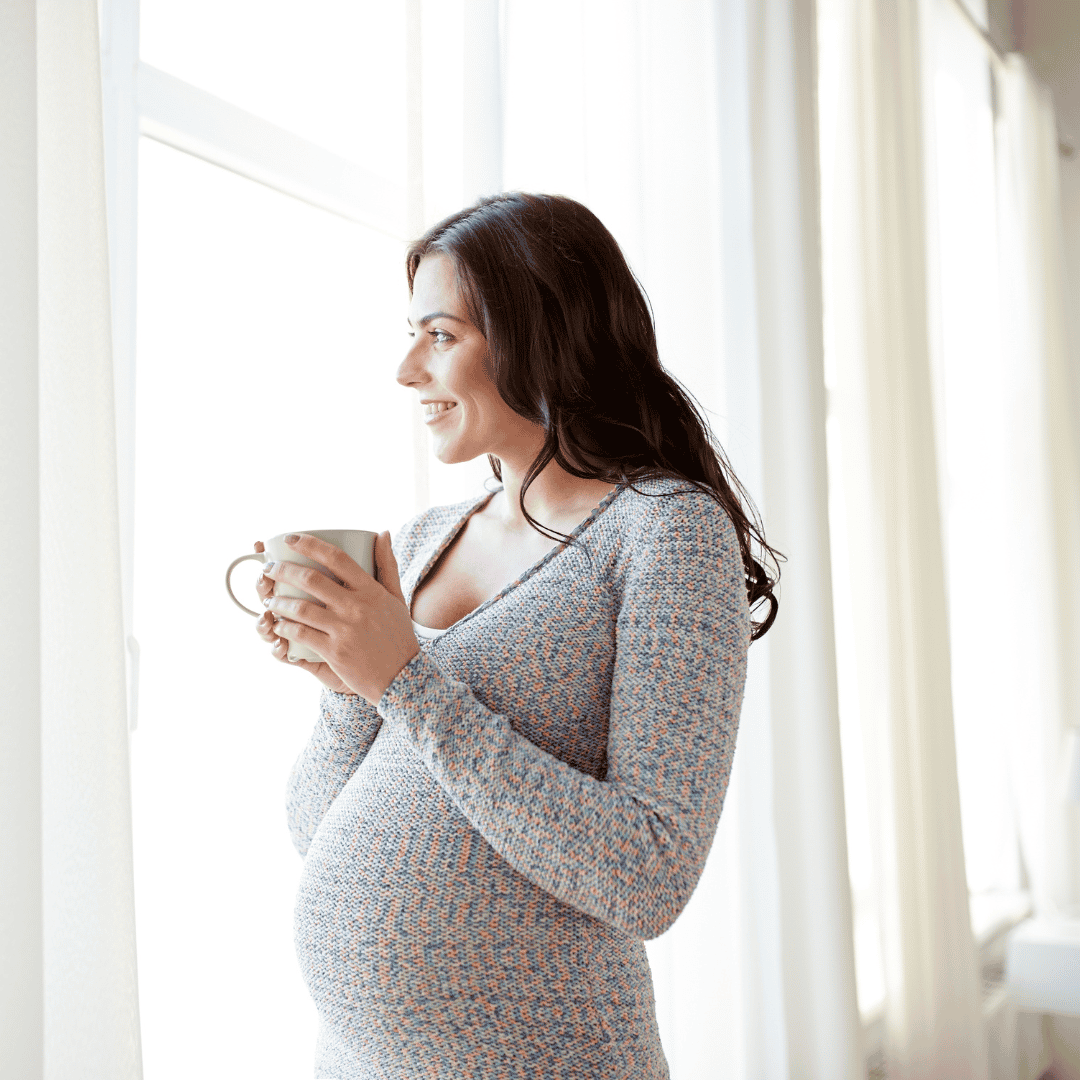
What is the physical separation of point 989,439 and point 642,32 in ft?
6.97

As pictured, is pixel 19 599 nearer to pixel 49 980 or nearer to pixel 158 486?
pixel 49 980

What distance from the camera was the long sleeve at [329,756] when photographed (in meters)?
0.99

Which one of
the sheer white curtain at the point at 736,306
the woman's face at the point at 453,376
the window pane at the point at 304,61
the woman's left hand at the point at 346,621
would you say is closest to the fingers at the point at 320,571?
the woman's left hand at the point at 346,621

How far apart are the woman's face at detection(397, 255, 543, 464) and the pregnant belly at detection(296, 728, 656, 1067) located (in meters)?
0.32

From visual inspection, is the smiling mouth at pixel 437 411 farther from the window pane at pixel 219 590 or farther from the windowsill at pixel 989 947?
the windowsill at pixel 989 947

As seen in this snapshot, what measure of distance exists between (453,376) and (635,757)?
0.40 m

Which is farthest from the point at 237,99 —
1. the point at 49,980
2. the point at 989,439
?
the point at 989,439

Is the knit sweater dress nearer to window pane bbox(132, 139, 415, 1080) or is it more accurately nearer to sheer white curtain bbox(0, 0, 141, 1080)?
sheer white curtain bbox(0, 0, 141, 1080)

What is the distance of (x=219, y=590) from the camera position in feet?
4.46

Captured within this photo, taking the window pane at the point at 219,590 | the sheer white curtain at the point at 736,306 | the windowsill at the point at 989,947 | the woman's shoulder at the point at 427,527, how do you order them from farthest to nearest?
1. the windowsill at the point at 989,947
2. the sheer white curtain at the point at 736,306
3. the window pane at the point at 219,590
4. the woman's shoulder at the point at 427,527

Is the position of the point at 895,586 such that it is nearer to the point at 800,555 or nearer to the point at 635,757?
the point at 800,555

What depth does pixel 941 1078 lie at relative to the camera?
2240mm


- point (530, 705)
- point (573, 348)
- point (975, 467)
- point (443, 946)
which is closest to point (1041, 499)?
point (975, 467)

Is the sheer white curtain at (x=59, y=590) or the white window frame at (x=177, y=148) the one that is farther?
the white window frame at (x=177, y=148)
